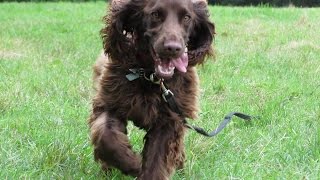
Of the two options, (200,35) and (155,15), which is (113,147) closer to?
(155,15)

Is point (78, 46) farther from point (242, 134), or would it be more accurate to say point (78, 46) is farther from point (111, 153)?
point (111, 153)

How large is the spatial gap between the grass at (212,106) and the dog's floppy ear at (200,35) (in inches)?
29.8

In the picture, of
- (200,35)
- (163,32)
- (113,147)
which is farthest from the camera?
(200,35)

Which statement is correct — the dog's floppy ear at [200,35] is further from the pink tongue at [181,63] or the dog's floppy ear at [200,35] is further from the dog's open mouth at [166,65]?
the dog's open mouth at [166,65]

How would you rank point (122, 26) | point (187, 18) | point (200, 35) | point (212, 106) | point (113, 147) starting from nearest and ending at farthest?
1. point (113, 147)
2. point (187, 18)
3. point (122, 26)
4. point (200, 35)
5. point (212, 106)

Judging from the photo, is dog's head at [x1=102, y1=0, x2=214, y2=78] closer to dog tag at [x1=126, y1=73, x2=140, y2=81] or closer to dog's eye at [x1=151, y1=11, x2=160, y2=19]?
dog's eye at [x1=151, y1=11, x2=160, y2=19]

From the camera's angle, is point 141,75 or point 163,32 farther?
point 141,75

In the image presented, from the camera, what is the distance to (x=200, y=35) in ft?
13.4

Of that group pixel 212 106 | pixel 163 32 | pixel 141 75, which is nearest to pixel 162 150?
pixel 141 75

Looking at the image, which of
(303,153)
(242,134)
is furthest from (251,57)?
(303,153)

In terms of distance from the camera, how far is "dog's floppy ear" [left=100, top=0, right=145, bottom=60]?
3918mm

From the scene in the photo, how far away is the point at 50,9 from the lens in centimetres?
1745

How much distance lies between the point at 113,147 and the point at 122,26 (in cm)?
83

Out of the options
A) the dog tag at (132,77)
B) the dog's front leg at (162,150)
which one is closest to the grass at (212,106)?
the dog's front leg at (162,150)
